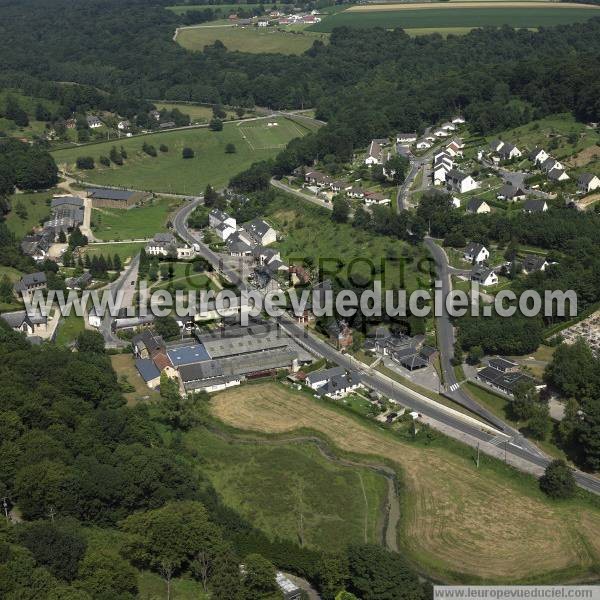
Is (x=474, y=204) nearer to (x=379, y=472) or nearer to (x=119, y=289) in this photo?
(x=119, y=289)

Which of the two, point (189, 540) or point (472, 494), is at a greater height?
point (189, 540)

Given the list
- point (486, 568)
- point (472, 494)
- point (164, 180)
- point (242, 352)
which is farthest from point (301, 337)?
point (164, 180)

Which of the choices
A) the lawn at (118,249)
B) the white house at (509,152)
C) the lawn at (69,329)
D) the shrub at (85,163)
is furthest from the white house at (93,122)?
the lawn at (69,329)

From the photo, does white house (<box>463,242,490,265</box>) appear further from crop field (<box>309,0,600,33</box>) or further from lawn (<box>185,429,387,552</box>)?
crop field (<box>309,0,600,33</box>)

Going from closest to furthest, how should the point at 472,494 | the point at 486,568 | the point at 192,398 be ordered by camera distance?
the point at 486,568, the point at 472,494, the point at 192,398

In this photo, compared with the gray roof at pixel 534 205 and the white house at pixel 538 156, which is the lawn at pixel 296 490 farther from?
the white house at pixel 538 156

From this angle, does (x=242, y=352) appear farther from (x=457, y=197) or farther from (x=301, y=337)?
(x=457, y=197)
